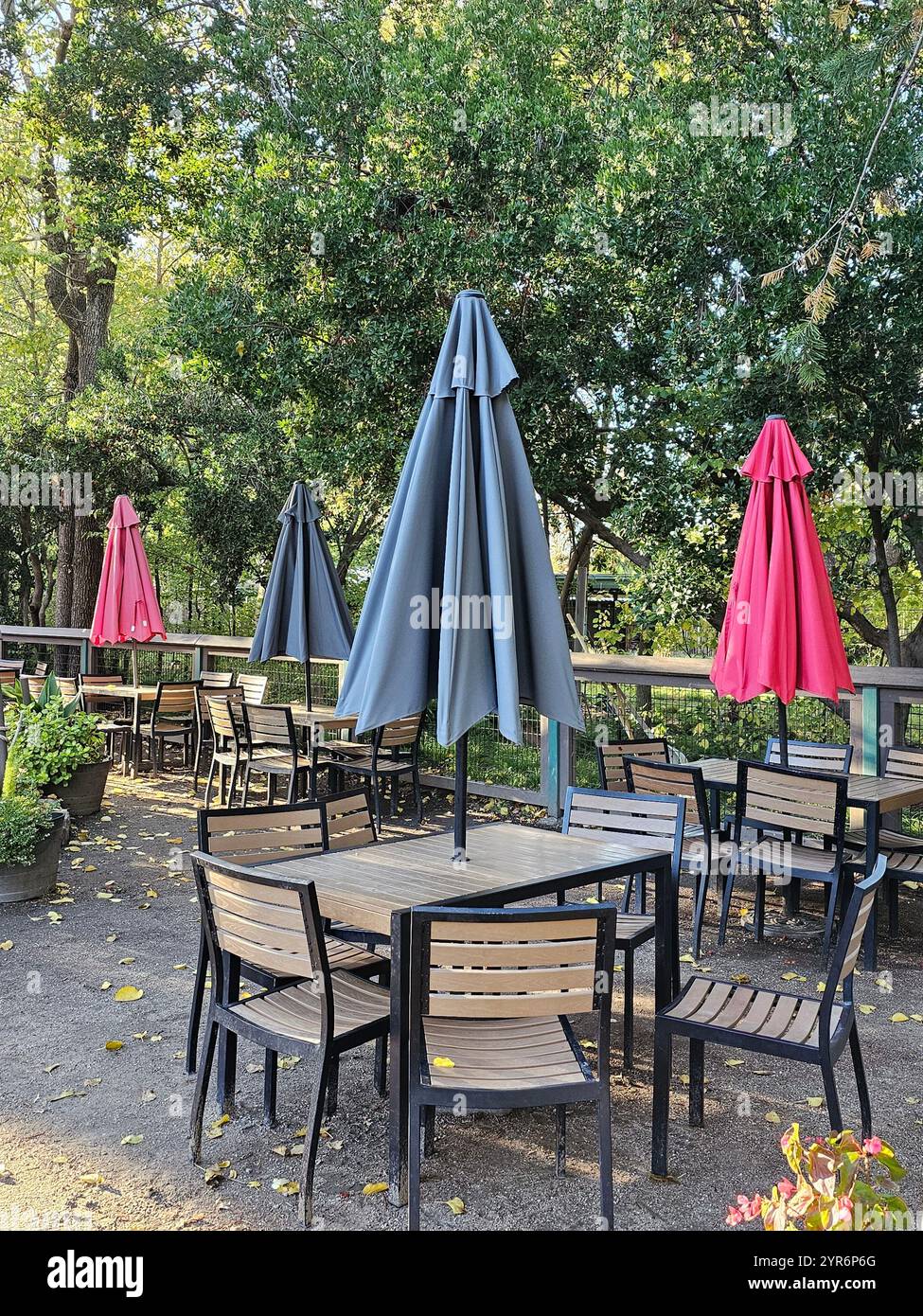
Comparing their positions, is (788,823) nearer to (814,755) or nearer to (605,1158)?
(814,755)

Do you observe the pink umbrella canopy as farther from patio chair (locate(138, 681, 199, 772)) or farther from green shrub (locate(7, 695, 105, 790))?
green shrub (locate(7, 695, 105, 790))

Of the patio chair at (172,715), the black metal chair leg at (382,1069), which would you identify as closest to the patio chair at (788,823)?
the black metal chair leg at (382,1069)

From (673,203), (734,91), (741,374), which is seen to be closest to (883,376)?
(741,374)

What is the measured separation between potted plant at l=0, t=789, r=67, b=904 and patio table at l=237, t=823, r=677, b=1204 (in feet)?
10.2

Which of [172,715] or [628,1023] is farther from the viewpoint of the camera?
[172,715]

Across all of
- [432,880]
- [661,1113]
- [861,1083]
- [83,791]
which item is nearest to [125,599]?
[83,791]

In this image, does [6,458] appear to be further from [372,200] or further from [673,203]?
[673,203]

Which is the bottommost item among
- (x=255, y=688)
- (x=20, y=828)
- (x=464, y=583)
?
(x=20, y=828)

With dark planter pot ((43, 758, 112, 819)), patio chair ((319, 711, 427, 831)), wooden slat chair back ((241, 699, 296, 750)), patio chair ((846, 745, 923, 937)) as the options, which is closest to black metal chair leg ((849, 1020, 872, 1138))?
patio chair ((846, 745, 923, 937))

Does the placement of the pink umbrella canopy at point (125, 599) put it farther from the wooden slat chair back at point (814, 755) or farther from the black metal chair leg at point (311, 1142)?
the black metal chair leg at point (311, 1142)

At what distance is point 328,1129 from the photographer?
371cm

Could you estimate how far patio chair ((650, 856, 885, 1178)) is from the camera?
3207mm

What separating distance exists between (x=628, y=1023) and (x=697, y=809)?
208cm
